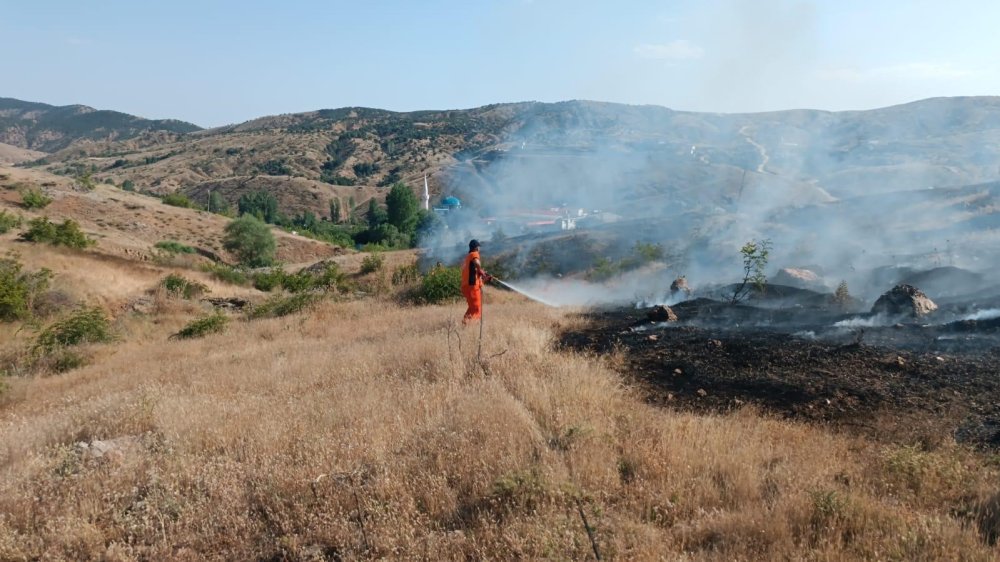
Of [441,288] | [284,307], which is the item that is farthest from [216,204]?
[441,288]

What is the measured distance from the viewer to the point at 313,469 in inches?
151

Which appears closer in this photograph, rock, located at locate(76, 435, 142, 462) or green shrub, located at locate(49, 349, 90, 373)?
rock, located at locate(76, 435, 142, 462)

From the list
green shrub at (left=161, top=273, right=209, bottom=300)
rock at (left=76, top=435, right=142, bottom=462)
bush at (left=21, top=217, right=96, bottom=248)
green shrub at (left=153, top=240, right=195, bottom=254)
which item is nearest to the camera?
rock at (left=76, top=435, right=142, bottom=462)

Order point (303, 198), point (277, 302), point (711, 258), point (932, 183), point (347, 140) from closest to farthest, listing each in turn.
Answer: point (277, 302) → point (711, 258) → point (932, 183) → point (303, 198) → point (347, 140)

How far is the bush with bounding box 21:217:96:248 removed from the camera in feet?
66.2

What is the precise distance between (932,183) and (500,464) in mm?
38115

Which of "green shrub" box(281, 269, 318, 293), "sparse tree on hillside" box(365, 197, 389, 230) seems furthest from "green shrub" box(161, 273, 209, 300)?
"sparse tree on hillside" box(365, 197, 389, 230)

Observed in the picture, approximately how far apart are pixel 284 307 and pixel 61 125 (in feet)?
569

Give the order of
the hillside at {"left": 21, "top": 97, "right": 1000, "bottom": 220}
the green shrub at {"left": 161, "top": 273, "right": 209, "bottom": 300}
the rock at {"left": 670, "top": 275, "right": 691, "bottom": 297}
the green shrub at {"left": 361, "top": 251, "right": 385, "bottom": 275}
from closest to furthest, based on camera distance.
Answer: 1. the rock at {"left": 670, "top": 275, "right": 691, "bottom": 297}
2. the green shrub at {"left": 161, "top": 273, "right": 209, "bottom": 300}
3. the green shrub at {"left": 361, "top": 251, "right": 385, "bottom": 275}
4. the hillside at {"left": 21, "top": 97, "right": 1000, "bottom": 220}

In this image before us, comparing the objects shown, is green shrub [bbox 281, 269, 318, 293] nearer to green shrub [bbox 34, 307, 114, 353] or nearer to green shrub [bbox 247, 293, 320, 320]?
green shrub [bbox 247, 293, 320, 320]

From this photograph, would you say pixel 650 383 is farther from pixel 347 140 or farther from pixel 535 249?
pixel 347 140

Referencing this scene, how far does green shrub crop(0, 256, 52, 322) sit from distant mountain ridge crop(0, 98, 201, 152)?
143149mm

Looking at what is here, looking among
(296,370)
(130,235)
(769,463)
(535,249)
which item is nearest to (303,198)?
(130,235)

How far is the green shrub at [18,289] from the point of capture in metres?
12.5
